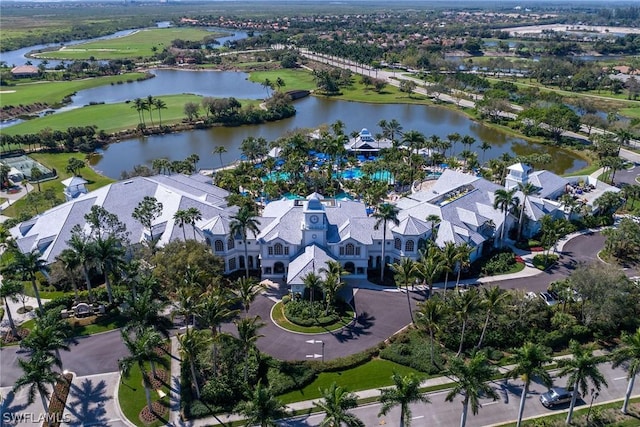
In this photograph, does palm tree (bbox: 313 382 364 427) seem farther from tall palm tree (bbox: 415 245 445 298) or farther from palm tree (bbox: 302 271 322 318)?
tall palm tree (bbox: 415 245 445 298)

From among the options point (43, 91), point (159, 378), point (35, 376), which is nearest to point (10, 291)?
point (35, 376)

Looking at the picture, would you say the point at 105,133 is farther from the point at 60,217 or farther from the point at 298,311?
the point at 298,311

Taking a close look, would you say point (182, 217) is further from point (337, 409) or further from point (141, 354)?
point (337, 409)

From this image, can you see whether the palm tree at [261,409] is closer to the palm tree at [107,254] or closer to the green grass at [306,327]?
the green grass at [306,327]

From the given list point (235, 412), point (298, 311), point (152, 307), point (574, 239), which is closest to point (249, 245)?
point (298, 311)

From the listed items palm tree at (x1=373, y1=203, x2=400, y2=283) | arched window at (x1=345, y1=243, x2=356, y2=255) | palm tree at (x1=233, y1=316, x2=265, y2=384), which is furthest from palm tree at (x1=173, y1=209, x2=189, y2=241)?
palm tree at (x1=373, y1=203, x2=400, y2=283)
